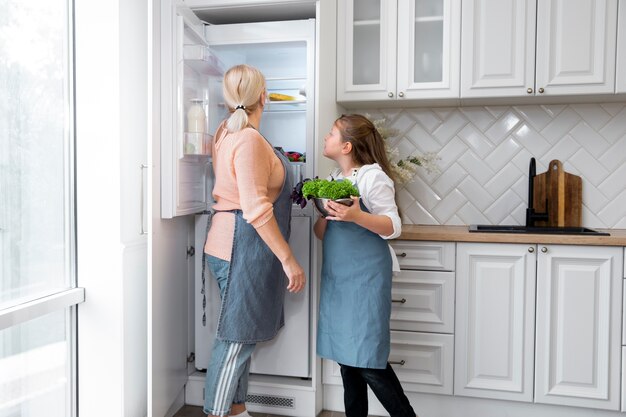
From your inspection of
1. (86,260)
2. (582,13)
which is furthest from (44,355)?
(582,13)

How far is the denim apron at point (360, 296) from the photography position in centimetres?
194

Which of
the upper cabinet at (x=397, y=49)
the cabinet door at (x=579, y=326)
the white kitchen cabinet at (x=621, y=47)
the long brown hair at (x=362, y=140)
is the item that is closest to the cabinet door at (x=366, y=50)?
the upper cabinet at (x=397, y=49)

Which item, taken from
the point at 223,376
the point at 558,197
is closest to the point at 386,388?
the point at 223,376

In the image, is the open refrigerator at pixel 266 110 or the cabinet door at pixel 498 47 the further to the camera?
the cabinet door at pixel 498 47

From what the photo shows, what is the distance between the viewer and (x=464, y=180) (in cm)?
278

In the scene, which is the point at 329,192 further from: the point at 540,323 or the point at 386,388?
the point at 540,323

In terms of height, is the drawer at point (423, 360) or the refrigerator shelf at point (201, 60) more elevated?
the refrigerator shelf at point (201, 60)

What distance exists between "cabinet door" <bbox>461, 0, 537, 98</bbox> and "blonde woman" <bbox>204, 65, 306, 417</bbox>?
1076mm

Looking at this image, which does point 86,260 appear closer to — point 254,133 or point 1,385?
point 1,385

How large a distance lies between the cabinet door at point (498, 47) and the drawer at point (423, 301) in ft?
2.99

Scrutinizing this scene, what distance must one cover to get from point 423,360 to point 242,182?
1.21m

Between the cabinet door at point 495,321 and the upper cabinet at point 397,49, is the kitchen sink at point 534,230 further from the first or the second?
the upper cabinet at point 397,49

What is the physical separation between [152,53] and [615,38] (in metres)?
2.01

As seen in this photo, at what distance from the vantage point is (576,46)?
2.38 metres
